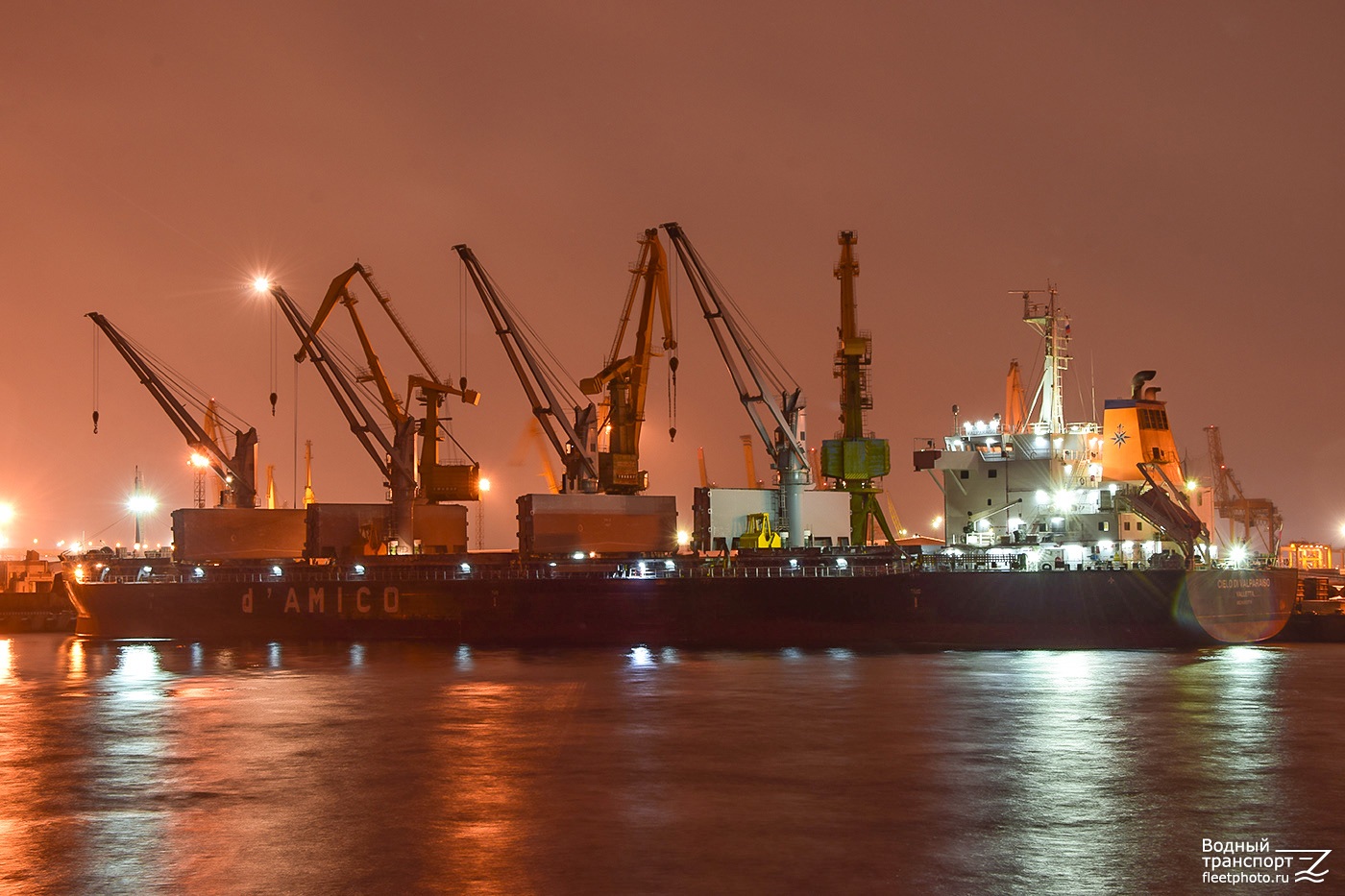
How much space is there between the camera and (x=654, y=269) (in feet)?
224

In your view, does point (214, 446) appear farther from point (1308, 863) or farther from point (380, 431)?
point (1308, 863)

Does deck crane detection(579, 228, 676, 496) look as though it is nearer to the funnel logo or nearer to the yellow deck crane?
the yellow deck crane

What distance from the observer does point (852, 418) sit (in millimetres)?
63156

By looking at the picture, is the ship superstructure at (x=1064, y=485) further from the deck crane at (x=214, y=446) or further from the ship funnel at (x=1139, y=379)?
the deck crane at (x=214, y=446)

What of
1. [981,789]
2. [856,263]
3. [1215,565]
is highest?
[856,263]

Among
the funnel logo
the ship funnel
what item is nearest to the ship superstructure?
the ship funnel

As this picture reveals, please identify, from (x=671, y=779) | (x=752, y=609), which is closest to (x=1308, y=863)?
(x=671, y=779)

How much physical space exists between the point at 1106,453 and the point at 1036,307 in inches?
297

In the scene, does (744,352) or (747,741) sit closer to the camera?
(747,741)

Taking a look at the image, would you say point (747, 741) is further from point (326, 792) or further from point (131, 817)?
point (131, 817)

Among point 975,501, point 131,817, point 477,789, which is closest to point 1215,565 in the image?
point 975,501

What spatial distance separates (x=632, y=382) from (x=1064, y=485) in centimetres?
2421

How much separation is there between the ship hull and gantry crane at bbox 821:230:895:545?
36.1 feet

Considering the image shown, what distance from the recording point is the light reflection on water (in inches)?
691
